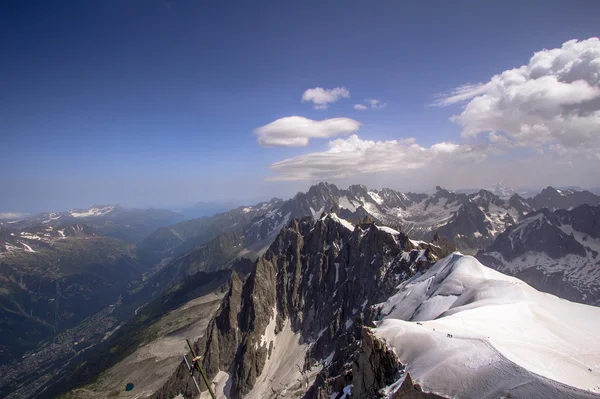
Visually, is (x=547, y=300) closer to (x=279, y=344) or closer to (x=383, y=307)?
(x=383, y=307)

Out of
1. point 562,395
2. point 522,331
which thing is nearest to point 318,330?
point 522,331

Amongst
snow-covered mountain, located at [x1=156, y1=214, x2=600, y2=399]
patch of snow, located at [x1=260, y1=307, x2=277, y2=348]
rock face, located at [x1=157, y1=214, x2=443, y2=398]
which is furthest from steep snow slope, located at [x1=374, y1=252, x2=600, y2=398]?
patch of snow, located at [x1=260, y1=307, x2=277, y2=348]

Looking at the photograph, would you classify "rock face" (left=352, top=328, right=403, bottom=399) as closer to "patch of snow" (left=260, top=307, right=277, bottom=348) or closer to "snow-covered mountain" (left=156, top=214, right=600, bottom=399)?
"snow-covered mountain" (left=156, top=214, right=600, bottom=399)

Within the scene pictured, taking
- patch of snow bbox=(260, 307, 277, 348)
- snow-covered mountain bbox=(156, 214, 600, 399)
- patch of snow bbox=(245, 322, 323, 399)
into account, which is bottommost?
patch of snow bbox=(245, 322, 323, 399)

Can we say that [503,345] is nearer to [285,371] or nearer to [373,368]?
[373,368]

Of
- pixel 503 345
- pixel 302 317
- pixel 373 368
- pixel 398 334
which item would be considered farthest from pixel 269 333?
pixel 503 345

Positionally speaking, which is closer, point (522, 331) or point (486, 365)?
point (486, 365)
